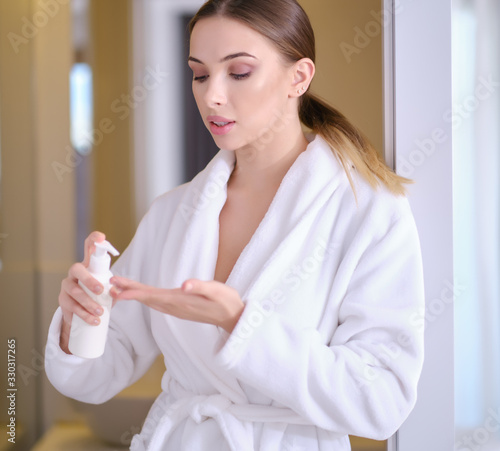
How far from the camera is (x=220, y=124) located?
93 cm

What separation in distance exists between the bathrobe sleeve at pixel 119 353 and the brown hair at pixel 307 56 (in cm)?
36

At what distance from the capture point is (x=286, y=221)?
3.07 feet

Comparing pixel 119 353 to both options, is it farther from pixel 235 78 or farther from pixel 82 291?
pixel 235 78

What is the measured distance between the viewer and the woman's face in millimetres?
904

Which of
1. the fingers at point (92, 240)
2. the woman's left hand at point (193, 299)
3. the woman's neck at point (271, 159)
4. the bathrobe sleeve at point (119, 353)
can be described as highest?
the woman's neck at point (271, 159)

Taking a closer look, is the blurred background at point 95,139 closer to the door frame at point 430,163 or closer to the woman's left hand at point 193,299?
the door frame at point 430,163

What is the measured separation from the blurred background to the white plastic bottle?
0.37m

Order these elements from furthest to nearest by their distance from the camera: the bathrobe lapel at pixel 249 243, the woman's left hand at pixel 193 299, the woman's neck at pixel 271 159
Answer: the woman's neck at pixel 271 159 → the bathrobe lapel at pixel 249 243 → the woman's left hand at pixel 193 299

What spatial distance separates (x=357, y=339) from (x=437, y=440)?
34 cm

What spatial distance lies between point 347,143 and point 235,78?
219 mm

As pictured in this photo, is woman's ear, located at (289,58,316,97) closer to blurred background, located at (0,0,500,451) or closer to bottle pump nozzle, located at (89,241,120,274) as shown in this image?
blurred background, located at (0,0,500,451)

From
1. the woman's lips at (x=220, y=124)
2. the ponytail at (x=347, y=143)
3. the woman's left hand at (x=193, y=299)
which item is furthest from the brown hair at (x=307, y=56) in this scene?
the woman's left hand at (x=193, y=299)

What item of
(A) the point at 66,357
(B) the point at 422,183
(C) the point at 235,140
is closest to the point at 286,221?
(C) the point at 235,140

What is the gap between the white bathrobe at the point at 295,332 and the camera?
2.65ft
